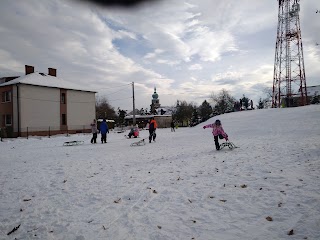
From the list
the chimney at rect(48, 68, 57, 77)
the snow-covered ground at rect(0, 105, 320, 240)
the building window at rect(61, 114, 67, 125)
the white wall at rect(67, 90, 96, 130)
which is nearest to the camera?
the snow-covered ground at rect(0, 105, 320, 240)

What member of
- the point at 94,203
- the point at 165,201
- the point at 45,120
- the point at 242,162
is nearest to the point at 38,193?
the point at 94,203

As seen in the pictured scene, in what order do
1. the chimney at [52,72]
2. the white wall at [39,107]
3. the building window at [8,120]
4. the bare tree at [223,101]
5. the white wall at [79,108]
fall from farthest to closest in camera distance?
1. the bare tree at [223,101]
2. the chimney at [52,72]
3. the white wall at [79,108]
4. the building window at [8,120]
5. the white wall at [39,107]

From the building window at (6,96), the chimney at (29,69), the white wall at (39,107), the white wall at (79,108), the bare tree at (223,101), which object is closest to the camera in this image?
the white wall at (39,107)

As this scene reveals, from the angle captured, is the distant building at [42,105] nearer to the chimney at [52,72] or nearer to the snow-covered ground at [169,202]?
the chimney at [52,72]

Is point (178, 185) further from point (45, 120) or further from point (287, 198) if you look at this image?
point (45, 120)

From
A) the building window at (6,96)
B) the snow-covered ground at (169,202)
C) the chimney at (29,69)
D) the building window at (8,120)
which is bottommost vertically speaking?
the snow-covered ground at (169,202)

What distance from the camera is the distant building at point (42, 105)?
32.7m

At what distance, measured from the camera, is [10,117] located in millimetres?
33688

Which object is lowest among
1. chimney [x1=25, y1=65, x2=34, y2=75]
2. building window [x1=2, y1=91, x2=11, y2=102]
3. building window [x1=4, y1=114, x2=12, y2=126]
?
building window [x1=4, y1=114, x2=12, y2=126]

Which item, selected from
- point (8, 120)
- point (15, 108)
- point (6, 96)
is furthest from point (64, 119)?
point (6, 96)

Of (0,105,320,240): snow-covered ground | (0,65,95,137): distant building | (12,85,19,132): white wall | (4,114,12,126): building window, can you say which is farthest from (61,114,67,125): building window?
(0,105,320,240): snow-covered ground

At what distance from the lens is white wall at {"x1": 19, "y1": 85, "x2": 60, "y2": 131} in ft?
108

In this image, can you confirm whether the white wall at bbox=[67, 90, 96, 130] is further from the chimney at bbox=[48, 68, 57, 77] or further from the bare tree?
the bare tree

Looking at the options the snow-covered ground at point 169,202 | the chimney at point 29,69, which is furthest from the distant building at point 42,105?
the snow-covered ground at point 169,202
